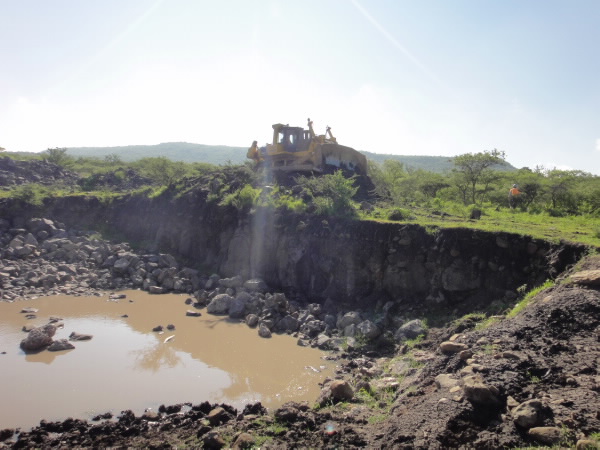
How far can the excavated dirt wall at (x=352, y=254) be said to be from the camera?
10.3 m

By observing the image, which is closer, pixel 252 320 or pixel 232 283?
pixel 252 320

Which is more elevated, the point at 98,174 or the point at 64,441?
the point at 98,174

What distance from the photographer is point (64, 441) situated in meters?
6.21

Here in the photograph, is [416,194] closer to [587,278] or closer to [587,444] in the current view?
[587,278]

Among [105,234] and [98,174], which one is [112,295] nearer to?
[105,234]

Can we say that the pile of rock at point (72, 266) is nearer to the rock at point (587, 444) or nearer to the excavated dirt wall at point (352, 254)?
the excavated dirt wall at point (352, 254)

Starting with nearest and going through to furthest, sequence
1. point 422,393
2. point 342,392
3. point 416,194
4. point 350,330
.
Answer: point 422,393
point 342,392
point 350,330
point 416,194

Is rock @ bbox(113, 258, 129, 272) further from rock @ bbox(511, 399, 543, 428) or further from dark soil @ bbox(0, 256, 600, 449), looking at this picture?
rock @ bbox(511, 399, 543, 428)

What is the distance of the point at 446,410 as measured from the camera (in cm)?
496

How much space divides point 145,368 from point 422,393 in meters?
6.43

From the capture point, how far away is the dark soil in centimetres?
446

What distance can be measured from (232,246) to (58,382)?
8957 mm

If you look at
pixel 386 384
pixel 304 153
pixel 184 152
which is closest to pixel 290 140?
pixel 304 153

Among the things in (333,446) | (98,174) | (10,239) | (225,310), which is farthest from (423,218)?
(98,174)
